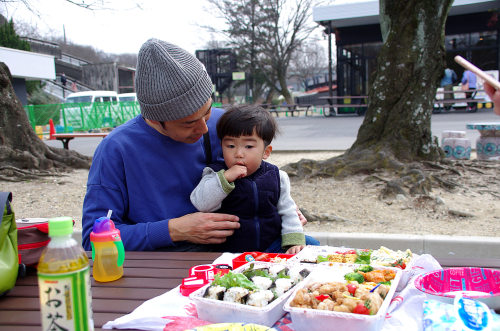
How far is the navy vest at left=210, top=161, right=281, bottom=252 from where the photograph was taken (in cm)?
228

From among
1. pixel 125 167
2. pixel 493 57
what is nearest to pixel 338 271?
pixel 125 167

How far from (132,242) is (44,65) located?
27.6 m

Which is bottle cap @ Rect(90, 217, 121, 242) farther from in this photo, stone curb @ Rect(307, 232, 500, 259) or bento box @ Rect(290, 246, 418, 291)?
stone curb @ Rect(307, 232, 500, 259)

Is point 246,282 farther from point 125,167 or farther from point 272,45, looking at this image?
point 272,45

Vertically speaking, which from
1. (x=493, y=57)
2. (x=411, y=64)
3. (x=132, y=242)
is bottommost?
(x=132, y=242)

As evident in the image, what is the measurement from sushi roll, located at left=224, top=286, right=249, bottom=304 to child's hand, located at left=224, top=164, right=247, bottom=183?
90cm

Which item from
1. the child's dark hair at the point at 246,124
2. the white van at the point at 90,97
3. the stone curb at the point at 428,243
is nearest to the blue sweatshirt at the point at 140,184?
the child's dark hair at the point at 246,124

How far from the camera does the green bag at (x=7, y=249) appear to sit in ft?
5.25

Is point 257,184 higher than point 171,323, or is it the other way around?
point 257,184

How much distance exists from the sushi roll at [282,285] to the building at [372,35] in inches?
839

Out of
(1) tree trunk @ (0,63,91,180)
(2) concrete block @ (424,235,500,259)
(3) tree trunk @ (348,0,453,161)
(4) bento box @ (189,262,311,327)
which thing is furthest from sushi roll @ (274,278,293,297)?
(1) tree trunk @ (0,63,91,180)

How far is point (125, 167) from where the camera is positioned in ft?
7.25

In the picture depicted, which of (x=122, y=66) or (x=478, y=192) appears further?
(x=122, y=66)

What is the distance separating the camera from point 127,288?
5.40 ft
